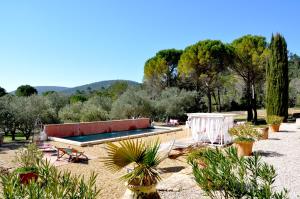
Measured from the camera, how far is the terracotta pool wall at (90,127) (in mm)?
18375

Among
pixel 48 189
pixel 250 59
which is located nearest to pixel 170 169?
pixel 48 189

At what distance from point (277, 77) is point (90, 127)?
608 inches

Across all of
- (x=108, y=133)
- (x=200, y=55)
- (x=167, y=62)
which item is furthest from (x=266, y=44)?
(x=108, y=133)

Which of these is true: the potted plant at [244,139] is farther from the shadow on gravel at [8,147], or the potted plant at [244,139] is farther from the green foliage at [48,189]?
the shadow on gravel at [8,147]

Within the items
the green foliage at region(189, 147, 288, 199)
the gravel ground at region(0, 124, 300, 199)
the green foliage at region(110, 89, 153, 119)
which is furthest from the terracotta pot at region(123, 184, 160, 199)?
the green foliage at region(110, 89, 153, 119)

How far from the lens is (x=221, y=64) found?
28719 mm

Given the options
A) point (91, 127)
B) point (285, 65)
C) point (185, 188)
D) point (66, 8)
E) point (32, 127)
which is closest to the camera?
point (185, 188)

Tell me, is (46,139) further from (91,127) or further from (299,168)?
(299,168)

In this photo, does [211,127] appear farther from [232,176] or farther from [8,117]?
[8,117]

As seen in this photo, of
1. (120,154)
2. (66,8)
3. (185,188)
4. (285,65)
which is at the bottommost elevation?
(185,188)

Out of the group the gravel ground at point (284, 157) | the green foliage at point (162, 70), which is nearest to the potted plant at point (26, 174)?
the gravel ground at point (284, 157)

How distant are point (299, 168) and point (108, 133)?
47.8 ft

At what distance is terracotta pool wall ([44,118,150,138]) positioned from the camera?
18375 mm

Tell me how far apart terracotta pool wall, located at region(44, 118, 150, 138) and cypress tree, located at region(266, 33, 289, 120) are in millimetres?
10470
